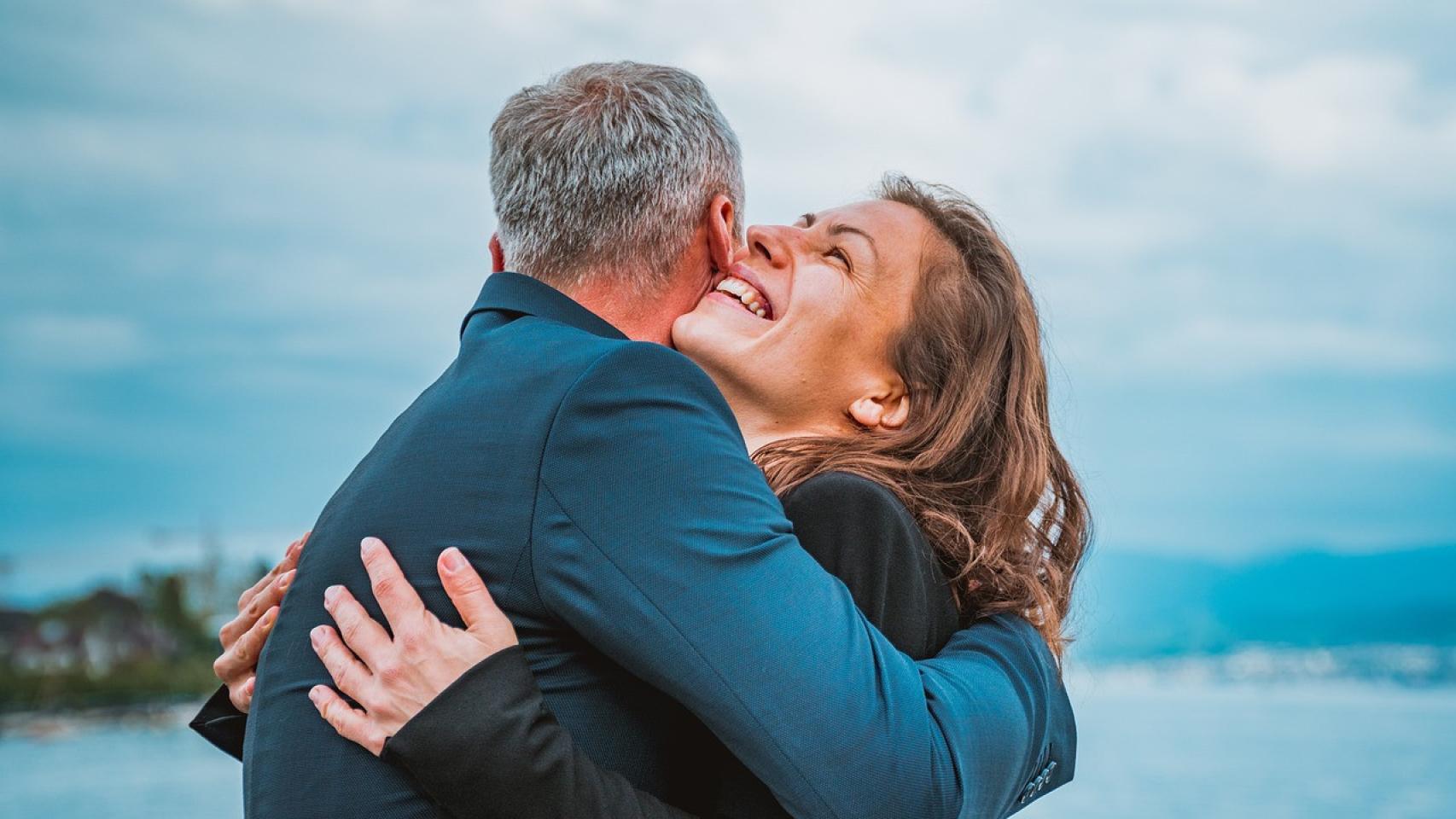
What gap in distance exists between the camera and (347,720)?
228 cm

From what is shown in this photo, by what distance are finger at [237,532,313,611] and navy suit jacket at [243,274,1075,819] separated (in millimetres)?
431

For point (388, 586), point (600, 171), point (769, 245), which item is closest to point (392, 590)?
point (388, 586)

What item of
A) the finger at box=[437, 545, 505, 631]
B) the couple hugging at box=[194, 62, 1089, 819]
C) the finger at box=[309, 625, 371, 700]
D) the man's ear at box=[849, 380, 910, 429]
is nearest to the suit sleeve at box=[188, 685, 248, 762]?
the couple hugging at box=[194, 62, 1089, 819]

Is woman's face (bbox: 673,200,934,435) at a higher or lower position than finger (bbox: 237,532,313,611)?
higher

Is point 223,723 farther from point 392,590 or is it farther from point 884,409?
point 884,409

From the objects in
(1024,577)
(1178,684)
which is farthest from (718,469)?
(1178,684)

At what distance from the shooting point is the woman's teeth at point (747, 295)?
10.9 ft

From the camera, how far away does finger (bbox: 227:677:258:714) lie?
291cm

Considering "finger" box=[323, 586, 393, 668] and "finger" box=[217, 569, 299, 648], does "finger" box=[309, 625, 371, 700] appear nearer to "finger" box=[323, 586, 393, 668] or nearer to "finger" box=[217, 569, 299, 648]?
"finger" box=[323, 586, 393, 668]

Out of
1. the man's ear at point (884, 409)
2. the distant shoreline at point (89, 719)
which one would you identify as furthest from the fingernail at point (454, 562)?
the distant shoreline at point (89, 719)

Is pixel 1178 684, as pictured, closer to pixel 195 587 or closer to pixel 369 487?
pixel 195 587

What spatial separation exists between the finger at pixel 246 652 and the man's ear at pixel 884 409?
1408mm

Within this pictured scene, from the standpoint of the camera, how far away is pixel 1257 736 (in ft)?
310

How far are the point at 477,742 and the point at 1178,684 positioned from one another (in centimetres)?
16907
